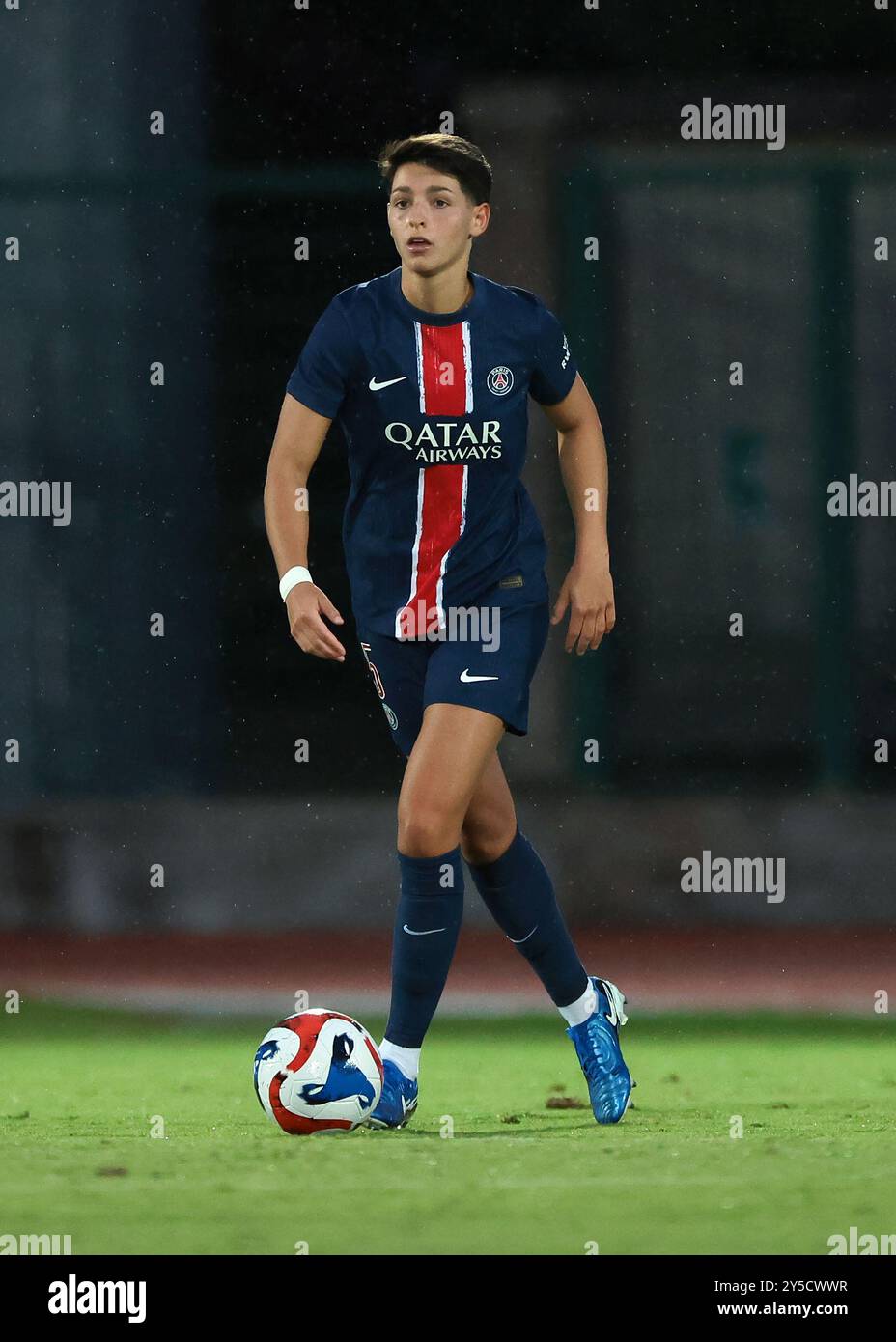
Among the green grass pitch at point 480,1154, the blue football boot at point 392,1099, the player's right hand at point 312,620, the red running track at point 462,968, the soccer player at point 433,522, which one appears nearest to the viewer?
the green grass pitch at point 480,1154

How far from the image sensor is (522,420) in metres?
6.14

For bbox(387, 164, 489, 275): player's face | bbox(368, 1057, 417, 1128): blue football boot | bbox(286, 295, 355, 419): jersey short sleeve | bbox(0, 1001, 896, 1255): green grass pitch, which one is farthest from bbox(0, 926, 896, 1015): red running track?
A: bbox(387, 164, 489, 275): player's face

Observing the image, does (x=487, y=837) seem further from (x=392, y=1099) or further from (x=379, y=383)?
(x=379, y=383)

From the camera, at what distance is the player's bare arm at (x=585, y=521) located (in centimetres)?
609

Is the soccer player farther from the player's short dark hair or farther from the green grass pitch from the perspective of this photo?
the green grass pitch

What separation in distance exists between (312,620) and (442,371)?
705 mm

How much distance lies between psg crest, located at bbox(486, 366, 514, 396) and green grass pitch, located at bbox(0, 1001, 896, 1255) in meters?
1.74

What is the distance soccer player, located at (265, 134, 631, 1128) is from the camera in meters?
5.96

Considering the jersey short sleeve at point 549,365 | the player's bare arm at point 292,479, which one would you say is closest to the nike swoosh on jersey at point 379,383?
the player's bare arm at point 292,479

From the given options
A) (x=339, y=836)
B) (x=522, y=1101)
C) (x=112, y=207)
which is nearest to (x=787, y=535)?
(x=339, y=836)

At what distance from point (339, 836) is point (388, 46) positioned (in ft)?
10.5

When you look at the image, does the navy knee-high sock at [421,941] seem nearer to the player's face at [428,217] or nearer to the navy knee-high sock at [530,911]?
the navy knee-high sock at [530,911]

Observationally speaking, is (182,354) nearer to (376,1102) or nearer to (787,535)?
(787,535)

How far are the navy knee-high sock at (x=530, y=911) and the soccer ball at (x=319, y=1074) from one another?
52 centimetres
